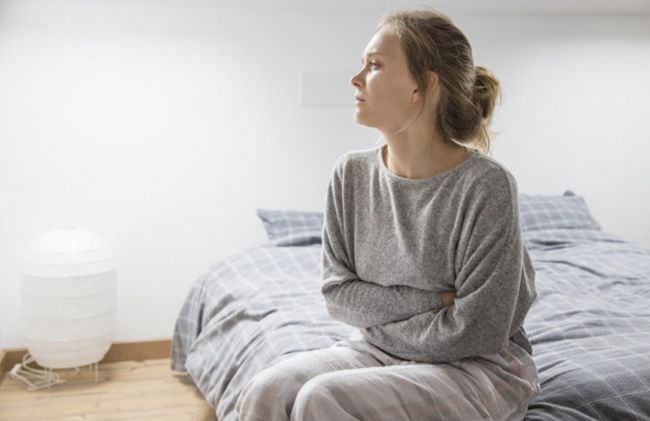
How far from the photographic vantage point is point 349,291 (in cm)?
174

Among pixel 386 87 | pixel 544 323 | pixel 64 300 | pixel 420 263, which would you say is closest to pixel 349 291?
pixel 420 263

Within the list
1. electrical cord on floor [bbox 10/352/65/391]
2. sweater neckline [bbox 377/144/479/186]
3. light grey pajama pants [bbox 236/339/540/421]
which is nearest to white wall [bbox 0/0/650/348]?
electrical cord on floor [bbox 10/352/65/391]

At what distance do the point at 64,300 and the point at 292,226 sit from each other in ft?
3.12

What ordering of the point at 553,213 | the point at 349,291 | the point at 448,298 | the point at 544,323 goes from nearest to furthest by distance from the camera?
the point at 448,298 → the point at 349,291 → the point at 544,323 → the point at 553,213

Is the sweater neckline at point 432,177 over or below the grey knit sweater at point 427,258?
over

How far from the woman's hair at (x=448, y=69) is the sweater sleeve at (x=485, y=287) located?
0.59 feet

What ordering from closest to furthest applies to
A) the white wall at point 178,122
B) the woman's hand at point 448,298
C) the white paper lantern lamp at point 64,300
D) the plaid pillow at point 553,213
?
the woman's hand at point 448,298, the white paper lantern lamp at point 64,300, the white wall at point 178,122, the plaid pillow at point 553,213

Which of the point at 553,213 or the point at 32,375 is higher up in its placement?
the point at 553,213

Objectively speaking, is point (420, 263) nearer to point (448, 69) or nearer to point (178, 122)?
point (448, 69)

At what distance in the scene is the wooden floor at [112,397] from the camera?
2.81 m

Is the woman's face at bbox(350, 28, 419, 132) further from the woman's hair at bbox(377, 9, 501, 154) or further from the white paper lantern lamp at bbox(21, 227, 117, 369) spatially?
the white paper lantern lamp at bbox(21, 227, 117, 369)

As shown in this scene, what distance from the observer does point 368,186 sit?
5.91 ft

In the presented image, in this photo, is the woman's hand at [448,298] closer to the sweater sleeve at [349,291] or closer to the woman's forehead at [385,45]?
the sweater sleeve at [349,291]

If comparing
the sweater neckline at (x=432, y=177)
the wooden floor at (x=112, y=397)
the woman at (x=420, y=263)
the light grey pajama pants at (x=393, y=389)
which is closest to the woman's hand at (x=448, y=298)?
the woman at (x=420, y=263)
